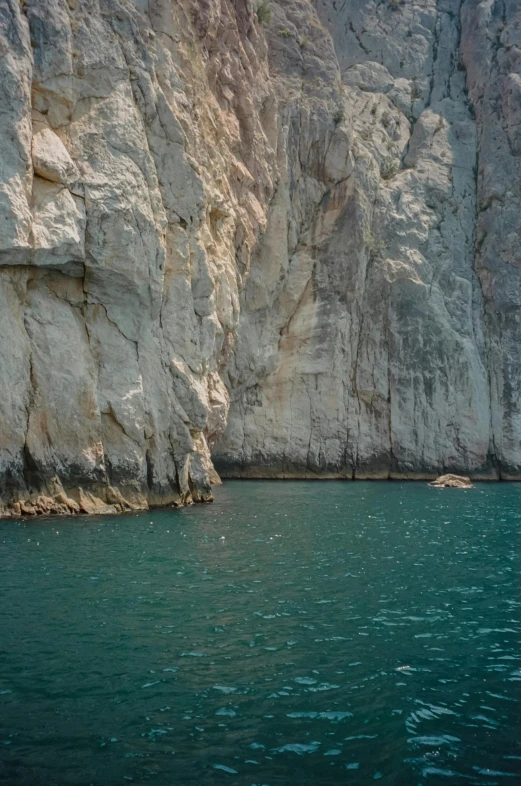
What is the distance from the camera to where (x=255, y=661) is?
30.3 ft

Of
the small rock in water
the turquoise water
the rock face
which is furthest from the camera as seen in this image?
the small rock in water

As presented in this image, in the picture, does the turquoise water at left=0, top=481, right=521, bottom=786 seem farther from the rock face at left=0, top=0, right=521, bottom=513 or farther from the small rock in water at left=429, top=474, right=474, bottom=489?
the small rock in water at left=429, top=474, right=474, bottom=489

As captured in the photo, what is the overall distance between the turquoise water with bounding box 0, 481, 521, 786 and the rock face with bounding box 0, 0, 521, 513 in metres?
7.25

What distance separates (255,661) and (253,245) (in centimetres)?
3283

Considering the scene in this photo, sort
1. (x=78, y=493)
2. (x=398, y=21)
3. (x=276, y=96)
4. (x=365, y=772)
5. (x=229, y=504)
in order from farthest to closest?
(x=398, y=21)
(x=276, y=96)
(x=229, y=504)
(x=78, y=493)
(x=365, y=772)

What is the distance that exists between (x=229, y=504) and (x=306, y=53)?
33721 mm

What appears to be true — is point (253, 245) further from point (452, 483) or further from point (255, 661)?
point (255, 661)

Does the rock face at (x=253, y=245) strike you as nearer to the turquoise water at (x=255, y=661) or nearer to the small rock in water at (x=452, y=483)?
the small rock in water at (x=452, y=483)

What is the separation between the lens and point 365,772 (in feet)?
21.0

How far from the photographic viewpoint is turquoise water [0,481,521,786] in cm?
657

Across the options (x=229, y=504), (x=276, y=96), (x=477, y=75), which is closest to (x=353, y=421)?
(x=229, y=504)

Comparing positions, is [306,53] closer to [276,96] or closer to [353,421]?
[276,96]

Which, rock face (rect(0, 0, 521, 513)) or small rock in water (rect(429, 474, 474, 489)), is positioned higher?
rock face (rect(0, 0, 521, 513))

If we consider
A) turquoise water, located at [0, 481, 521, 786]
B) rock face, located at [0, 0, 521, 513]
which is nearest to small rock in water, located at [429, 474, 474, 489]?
rock face, located at [0, 0, 521, 513]
